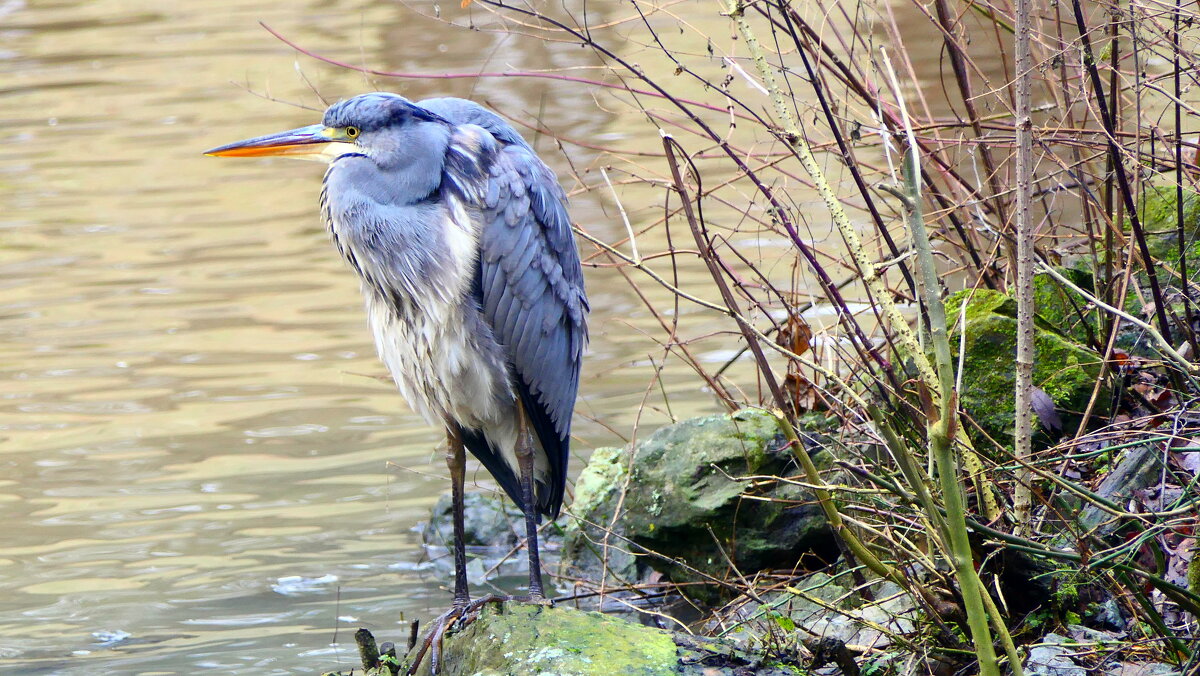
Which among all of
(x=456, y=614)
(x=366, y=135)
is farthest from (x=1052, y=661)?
(x=366, y=135)

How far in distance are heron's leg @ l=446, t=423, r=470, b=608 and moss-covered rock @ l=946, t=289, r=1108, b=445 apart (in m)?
1.69

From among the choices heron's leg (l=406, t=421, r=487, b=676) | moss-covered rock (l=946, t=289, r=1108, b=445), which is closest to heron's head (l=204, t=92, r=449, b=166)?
heron's leg (l=406, t=421, r=487, b=676)

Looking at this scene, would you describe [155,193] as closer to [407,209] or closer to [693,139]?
[693,139]

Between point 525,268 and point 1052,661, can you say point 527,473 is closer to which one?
point 525,268

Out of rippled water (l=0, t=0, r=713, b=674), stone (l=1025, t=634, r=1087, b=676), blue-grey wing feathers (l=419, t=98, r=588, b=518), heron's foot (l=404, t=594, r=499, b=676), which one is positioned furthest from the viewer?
rippled water (l=0, t=0, r=713, b=674)

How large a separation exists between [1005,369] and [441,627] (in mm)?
2106

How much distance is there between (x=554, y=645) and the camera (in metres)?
3.77

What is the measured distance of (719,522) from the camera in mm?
5473

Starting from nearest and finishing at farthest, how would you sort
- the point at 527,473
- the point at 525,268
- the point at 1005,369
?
1. the point at 525,268
2. the point at 527,473
3. the point at 1005,369

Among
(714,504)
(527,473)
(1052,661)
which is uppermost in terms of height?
(527,473)

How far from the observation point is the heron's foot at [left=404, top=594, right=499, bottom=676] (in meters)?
4.07

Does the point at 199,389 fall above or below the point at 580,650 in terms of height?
below

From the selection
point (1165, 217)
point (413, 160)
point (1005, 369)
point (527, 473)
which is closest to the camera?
point (413, 160)

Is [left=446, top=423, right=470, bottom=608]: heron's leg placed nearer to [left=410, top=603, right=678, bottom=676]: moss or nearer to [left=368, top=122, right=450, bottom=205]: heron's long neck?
[left=410, top=603, right=678, bottom=676]: moss
